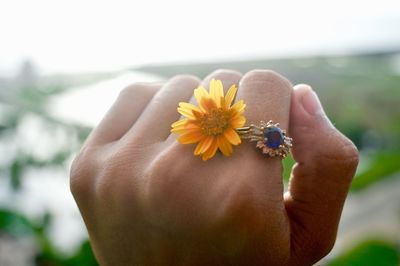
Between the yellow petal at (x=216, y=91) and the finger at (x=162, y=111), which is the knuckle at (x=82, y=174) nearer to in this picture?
the finger at (x=162, y=111)

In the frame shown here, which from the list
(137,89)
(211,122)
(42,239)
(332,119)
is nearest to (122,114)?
(137,89)

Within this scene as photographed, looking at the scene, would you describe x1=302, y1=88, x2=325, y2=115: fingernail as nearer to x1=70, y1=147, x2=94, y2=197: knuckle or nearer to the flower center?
the flower center

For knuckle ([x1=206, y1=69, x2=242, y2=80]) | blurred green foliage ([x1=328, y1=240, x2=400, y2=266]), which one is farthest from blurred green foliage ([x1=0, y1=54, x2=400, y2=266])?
knuckle ([x1=206, y1=69, x2=242, y2=80])

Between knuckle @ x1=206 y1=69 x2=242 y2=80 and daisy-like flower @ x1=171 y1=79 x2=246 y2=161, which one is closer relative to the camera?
daisy-like flower @ x1=171 y1=79 x2=246 y2=161

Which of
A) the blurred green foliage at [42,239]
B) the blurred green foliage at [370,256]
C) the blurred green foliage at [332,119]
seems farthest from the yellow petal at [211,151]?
the blurred green foliage at [42,239]

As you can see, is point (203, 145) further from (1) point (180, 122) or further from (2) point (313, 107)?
(2) point (313, 107)
